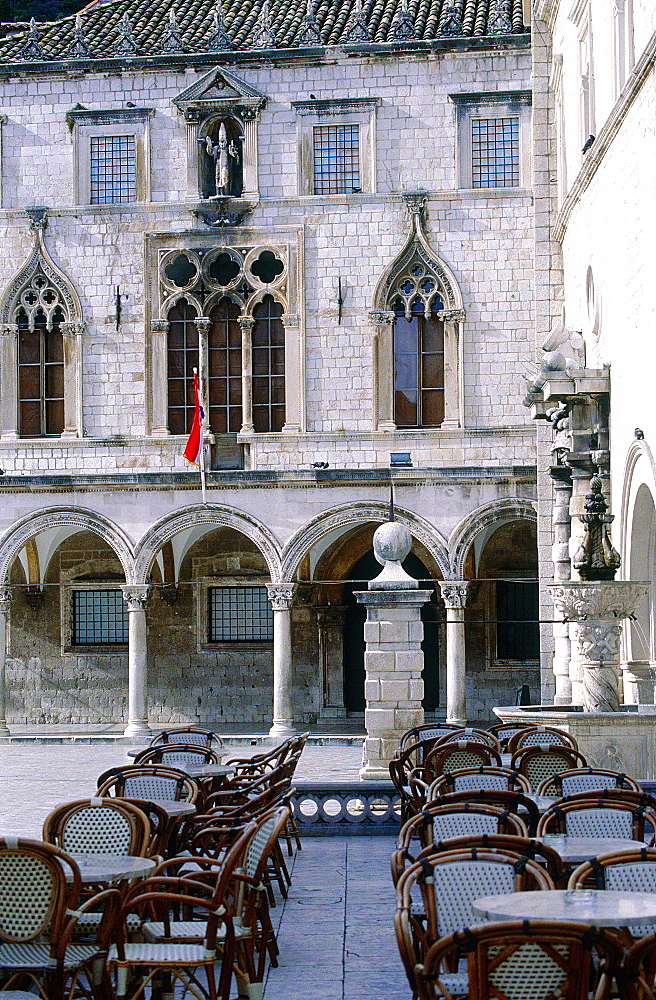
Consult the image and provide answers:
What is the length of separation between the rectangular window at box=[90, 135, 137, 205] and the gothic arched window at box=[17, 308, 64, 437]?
92.1 inches

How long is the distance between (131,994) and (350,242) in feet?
67.5

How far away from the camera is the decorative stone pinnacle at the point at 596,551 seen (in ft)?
44.1

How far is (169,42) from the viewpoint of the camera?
88.2ft

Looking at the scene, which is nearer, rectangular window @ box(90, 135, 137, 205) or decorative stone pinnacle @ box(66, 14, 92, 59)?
rectangular window @ box(90, 135, 137, 205)

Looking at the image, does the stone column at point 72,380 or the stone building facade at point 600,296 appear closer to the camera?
the stone building facade at point 600,296

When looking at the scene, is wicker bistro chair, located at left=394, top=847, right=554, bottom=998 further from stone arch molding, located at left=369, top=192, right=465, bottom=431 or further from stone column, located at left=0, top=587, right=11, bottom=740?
stone column, located at left=0, top=587, right=11, bottom=740

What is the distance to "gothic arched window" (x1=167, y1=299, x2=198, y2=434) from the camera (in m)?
26.5

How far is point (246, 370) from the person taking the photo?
86.2 feet

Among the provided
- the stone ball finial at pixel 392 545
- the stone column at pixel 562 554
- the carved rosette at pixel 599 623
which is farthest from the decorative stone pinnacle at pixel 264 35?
the carved rosette at pixel 599 623

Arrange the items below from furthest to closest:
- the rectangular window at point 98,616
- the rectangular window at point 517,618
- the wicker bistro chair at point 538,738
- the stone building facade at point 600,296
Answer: the rectangular window at point 98,616 < the rectangular window at point 517,618 < the stone building facade at point 600,296 < the wicker bistro chair at point 538,738

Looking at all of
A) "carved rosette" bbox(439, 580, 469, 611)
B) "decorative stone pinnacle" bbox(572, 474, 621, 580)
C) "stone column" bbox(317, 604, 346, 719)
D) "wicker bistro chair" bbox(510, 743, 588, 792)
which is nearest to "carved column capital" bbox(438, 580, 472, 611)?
"carved rosette" bbox(439, 580, 469, 611)

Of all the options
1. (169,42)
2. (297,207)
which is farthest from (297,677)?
(169,42)

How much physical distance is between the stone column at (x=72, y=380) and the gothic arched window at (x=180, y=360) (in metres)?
1.60

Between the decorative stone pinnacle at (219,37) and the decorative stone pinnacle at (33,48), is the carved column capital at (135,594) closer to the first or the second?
the decorative stone pinnacle at (219,37)
